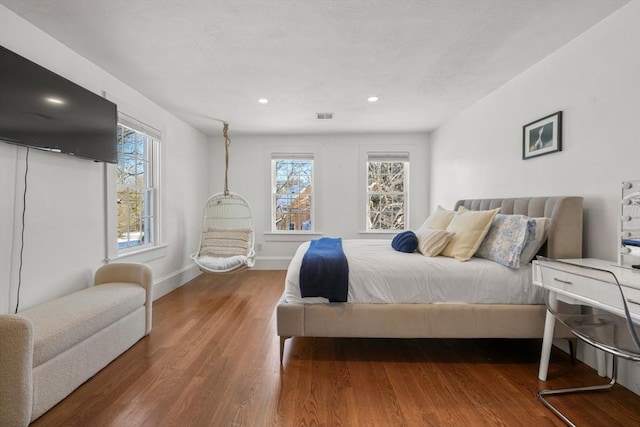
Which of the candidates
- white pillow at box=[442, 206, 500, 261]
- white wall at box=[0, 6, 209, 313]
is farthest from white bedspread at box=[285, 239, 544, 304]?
white wall at box=[0, 6, 209, 313]

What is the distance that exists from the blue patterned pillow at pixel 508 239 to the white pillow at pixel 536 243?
0.16 feet

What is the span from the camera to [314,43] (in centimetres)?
226

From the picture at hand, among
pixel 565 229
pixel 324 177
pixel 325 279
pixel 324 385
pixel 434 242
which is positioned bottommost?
pixel 324 385

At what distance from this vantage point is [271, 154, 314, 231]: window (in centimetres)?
525

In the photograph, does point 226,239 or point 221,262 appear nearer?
point 221,262

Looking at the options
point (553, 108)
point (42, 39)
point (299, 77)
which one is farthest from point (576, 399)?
point (42, 39)

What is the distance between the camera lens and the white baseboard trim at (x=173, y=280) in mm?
3645

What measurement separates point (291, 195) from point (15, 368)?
13.5 feet

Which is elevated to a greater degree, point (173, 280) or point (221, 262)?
point (221, 262)

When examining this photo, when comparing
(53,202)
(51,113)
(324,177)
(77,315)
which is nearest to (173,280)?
(53,202)

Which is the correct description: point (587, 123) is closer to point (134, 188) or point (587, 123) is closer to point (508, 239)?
point (508, 239)

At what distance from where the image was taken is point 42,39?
2.14 m

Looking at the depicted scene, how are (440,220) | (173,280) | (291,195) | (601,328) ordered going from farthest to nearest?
(291,195), (173,280), (440,220), (601,328)

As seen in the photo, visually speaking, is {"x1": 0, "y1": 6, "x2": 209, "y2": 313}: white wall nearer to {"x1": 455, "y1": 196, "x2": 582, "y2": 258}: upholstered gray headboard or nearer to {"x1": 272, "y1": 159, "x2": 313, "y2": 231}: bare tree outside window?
{"x1": 272, "y1": 159, "x2": 313, "y2": 231}: bare tree outside window
